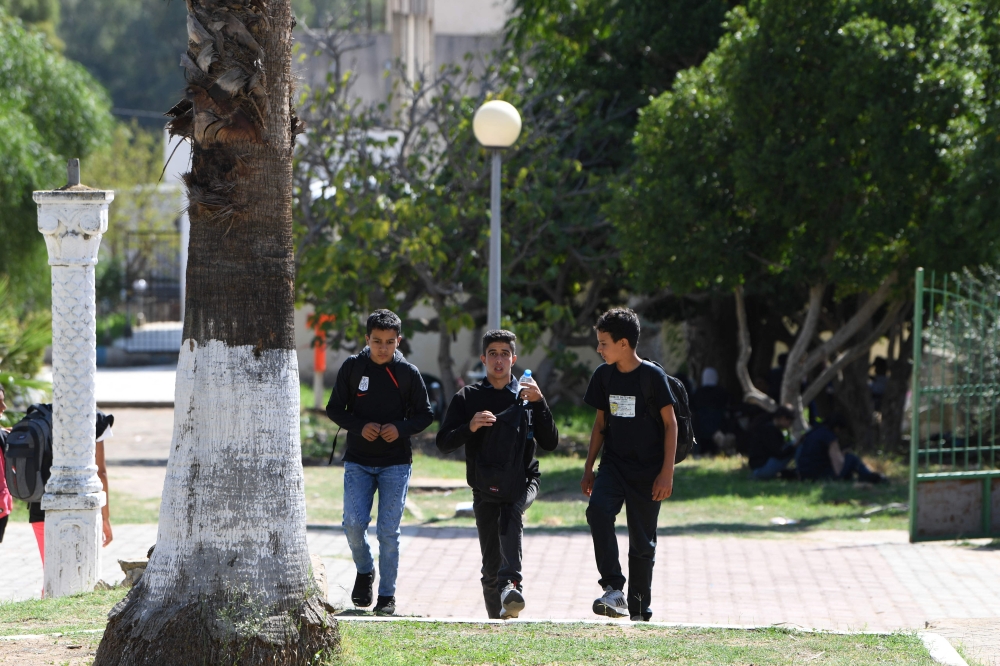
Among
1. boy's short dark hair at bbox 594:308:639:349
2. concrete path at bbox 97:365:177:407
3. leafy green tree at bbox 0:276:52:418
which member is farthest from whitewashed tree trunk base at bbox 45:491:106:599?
concrete path at bbox 97:365:177:407

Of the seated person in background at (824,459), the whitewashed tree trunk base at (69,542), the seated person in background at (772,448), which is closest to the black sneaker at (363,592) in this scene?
the whitewashed tree trunk base at (69,542)

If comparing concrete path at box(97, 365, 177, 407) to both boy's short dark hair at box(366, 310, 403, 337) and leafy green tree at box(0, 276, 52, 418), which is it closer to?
leafy green tree at box(0, 276, 52, 418)

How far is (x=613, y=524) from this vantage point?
20.8 feet

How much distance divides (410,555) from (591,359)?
14108mm

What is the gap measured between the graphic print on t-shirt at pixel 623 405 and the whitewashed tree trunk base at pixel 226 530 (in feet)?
6.96

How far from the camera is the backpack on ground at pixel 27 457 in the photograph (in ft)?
24.5

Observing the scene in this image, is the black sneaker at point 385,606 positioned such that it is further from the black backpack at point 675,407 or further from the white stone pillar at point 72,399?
the white stone pillar at point 72,399

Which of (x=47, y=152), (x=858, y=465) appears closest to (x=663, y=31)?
(x=858, y=465)

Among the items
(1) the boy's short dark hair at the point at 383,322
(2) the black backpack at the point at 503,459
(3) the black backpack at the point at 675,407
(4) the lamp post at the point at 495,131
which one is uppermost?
(4) the lamp post at the point at 495,131

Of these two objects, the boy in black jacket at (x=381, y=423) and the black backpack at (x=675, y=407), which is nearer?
the black backpack at (x=675, y=407)

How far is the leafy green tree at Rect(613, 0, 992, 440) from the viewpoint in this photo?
41.2 feet

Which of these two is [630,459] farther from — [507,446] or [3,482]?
[3,482]

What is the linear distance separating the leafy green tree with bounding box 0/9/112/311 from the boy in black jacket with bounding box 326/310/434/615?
12.9 metres

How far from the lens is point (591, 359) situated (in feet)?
75.7
